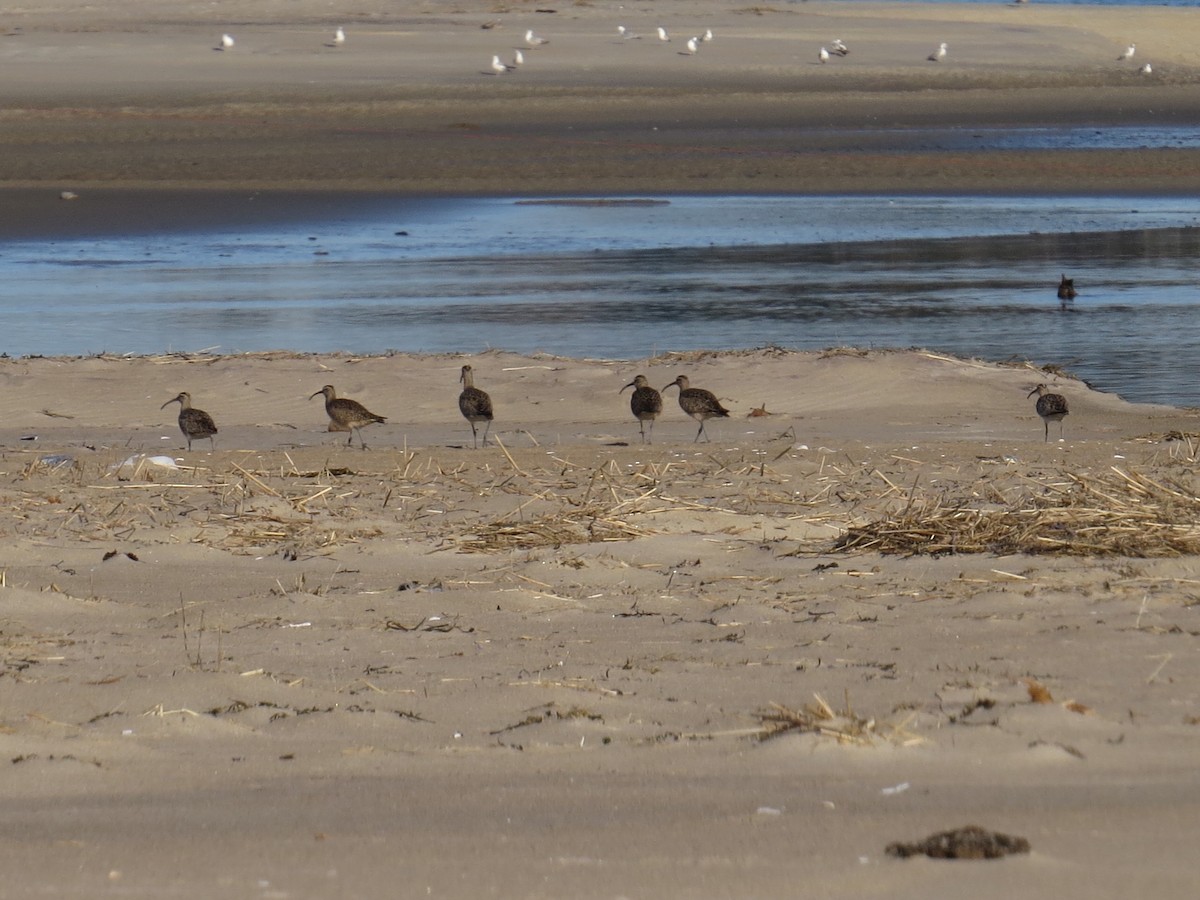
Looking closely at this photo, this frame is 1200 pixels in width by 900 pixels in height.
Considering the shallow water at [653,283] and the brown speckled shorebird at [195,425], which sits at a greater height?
the shallow water at [653,283]

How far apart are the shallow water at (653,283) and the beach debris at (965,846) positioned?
9066mm

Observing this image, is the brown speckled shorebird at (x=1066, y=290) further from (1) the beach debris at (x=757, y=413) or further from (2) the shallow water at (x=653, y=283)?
(1) the beach debris at (x=757, y=413)

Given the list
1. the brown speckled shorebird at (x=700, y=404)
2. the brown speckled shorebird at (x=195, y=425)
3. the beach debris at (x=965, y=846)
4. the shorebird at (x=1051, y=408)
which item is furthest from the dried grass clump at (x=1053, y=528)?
the brown speckled shorebird at (x=195, y=425)

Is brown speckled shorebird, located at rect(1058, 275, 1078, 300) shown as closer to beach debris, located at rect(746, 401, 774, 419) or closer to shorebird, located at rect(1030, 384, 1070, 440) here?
beach debris, located at rect(746, 401, 774, 419)

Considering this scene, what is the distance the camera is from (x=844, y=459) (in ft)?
29.6

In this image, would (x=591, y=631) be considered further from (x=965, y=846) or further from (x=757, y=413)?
(x=757, y=413)

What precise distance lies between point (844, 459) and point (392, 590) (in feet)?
11.8

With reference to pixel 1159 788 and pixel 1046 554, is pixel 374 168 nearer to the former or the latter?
pixel 1046 554

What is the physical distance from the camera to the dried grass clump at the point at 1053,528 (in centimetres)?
616

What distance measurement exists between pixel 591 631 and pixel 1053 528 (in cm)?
197

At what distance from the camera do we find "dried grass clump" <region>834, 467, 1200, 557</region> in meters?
6.16

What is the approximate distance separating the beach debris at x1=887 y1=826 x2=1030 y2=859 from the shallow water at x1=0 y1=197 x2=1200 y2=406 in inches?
357

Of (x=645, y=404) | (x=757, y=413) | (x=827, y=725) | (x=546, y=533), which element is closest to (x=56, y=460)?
(x=645, y=404)

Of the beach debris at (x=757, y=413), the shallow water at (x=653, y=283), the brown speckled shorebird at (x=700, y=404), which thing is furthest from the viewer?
the shallow water at (x=653, y=283)
